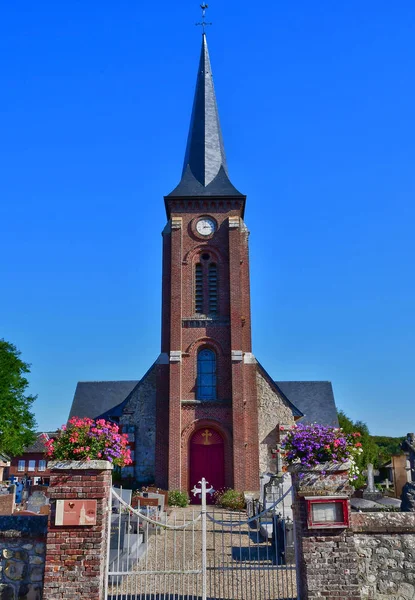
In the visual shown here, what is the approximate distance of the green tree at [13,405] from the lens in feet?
124

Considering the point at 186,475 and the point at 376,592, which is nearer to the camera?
the point at 376,592

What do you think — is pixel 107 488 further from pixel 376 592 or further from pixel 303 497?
pixel 376 592

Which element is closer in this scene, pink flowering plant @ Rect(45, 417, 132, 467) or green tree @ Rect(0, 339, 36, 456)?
pink flowering plant @ Rect(45, 417, 132, 467)

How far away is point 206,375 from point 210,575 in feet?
52.8

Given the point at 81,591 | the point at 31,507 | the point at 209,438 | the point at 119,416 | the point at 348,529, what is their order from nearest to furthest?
the point at 81,591, the point at 348,529, the point at 31,507, the point at 209,438, the point at 119,416

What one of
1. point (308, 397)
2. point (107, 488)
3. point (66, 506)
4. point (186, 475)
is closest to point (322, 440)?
point (107, 488)

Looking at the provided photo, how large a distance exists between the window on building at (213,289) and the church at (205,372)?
0.17 ft

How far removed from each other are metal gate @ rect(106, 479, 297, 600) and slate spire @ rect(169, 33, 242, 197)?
56.8 feet

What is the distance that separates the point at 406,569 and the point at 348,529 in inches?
47.2

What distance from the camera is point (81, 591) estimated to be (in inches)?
273

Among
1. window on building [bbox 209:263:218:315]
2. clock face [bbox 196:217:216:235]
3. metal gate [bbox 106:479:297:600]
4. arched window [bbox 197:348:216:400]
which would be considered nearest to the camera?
metal gate [bbox 106:479:297:600]

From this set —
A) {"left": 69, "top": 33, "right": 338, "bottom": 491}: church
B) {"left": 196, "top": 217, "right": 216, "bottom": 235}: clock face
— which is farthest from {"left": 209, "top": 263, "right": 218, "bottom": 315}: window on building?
{"left": 196, "top": 217, "right": 216, "bottom": 235}: clock face

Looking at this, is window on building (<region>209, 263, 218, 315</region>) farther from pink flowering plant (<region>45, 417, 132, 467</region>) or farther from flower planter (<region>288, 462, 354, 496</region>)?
flower planter (<region>288, 462, 354, 496</region>)

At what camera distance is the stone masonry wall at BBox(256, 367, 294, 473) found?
Answer: 25094mm
